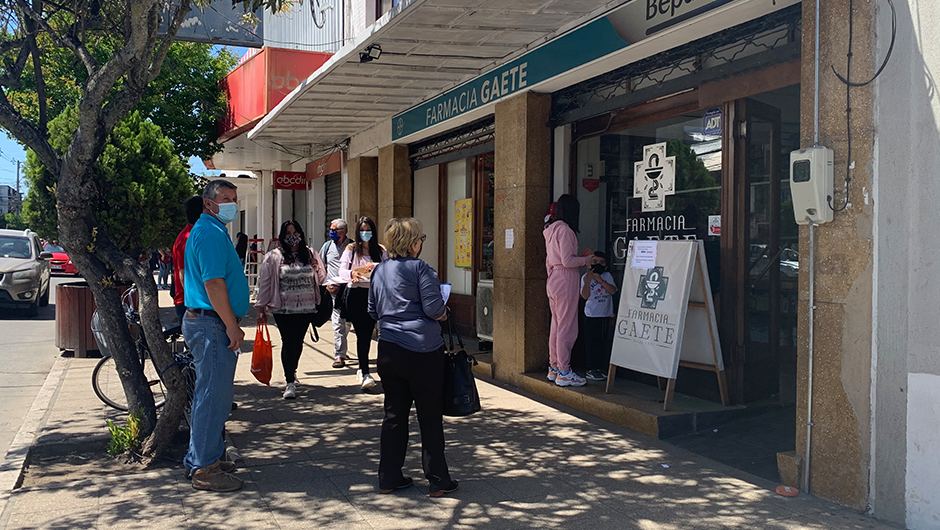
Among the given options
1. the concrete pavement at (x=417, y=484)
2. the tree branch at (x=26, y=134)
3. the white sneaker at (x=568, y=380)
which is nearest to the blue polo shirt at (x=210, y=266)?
the concrete pavement at (x=417, y=484)

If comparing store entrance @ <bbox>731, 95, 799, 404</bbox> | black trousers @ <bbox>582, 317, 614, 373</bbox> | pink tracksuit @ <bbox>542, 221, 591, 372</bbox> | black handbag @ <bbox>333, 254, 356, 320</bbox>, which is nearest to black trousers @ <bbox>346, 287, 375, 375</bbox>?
black handbag @ <bbox>333, 254, 356, 320</bbox>

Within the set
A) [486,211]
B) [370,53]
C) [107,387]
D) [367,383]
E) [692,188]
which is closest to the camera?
[692,188]

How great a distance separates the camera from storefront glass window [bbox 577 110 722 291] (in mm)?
6914

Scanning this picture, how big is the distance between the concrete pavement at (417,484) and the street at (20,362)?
0.69 m

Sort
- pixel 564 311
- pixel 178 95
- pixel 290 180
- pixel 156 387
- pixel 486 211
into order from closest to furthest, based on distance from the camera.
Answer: pixel 564 311 → pixel 156 387 → pixel 486 211 → pixel 178 95 → pixel 290 180

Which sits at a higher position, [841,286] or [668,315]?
[841,286]

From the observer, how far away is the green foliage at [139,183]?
34.4 feet

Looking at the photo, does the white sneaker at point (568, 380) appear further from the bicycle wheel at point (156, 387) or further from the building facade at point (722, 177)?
the bicycle wheel at point (156, 387)

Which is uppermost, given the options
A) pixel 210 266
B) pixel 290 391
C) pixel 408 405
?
pixel 210 266

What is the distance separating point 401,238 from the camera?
4980 mm

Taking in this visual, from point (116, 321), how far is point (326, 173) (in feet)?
32.9

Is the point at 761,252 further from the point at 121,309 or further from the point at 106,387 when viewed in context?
the point at 106,387

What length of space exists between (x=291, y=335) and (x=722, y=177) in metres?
4.27

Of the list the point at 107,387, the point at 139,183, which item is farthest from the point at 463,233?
the point at 107,387
